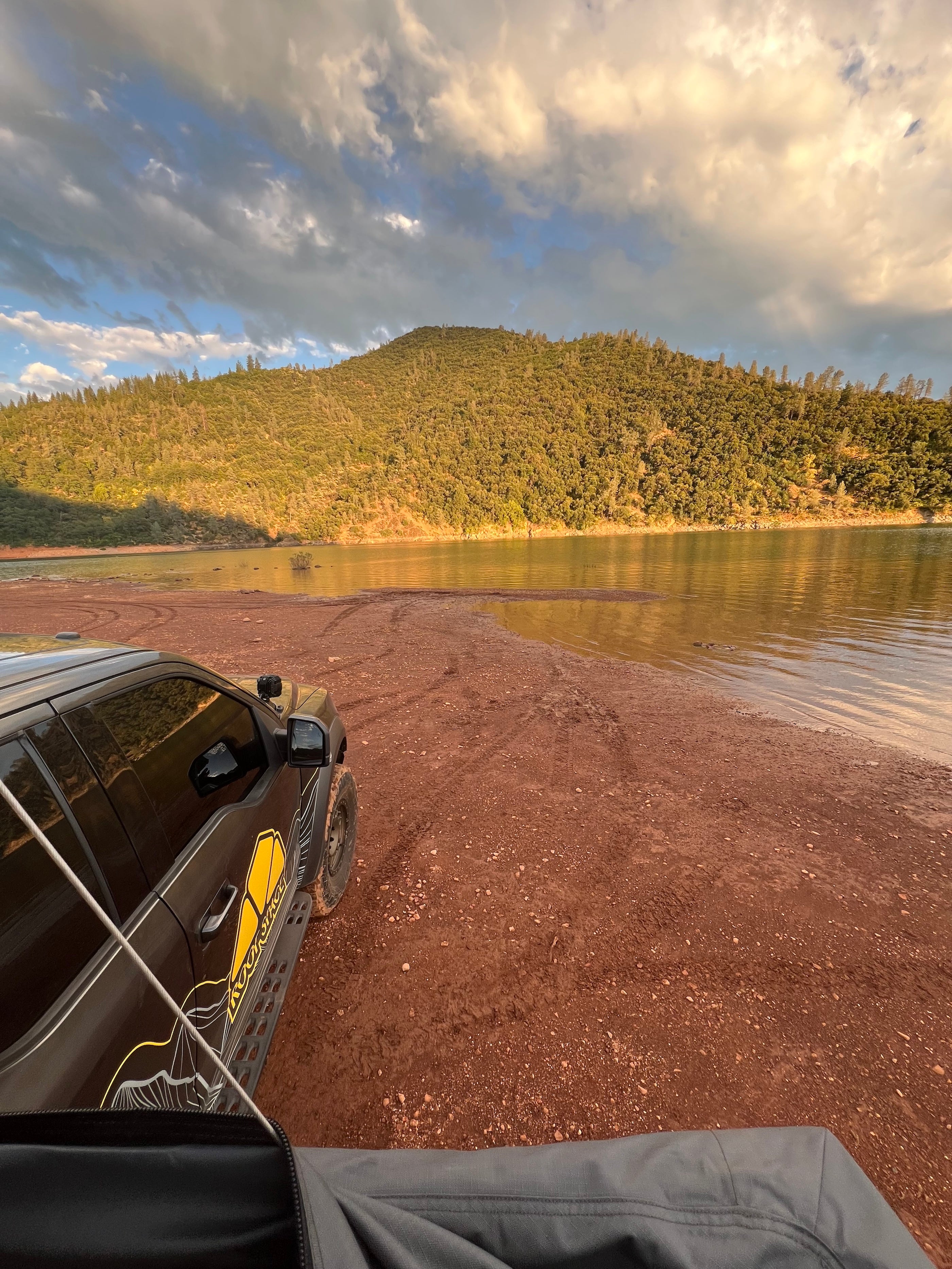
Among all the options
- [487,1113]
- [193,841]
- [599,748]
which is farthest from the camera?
[599,748]

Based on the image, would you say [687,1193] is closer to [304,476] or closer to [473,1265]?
[473,1265]

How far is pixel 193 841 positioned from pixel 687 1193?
1.68 metres

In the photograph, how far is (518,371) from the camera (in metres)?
185

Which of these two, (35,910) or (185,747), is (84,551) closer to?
(185,747)

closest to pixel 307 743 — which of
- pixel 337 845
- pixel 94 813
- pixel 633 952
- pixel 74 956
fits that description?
pixel 94 813

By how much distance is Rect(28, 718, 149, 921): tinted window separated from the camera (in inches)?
54.3

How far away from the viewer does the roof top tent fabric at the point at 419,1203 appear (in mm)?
775

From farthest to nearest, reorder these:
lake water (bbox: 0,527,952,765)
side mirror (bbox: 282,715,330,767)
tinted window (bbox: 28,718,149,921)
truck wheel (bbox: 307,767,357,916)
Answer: lake water (bbox: 0,527,952,765), truck wheel (bbox: 307,767,357,916), side mirror (bbox: 282,715,330,767), tinted window (bbox: 28,718,149,921)

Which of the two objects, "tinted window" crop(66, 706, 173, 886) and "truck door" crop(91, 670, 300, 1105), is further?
"truck door" crop(91, 670, 300, 1105)

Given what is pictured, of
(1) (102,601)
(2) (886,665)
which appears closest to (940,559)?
(2) (886,665)

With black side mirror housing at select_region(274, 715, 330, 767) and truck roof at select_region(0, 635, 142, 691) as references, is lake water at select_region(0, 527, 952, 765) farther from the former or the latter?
truck roof at select_region(0, 635, 142, 691)

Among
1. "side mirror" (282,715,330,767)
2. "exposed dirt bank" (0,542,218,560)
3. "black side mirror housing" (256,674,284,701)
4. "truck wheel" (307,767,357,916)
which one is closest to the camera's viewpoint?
"side mirror" (282,715,330,767)

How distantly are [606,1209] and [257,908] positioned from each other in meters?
1.68

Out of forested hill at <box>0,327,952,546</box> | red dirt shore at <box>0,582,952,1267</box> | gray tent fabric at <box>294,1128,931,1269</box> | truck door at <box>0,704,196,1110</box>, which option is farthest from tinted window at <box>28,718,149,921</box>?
forested hill at <box>0,327,952,546</box>
